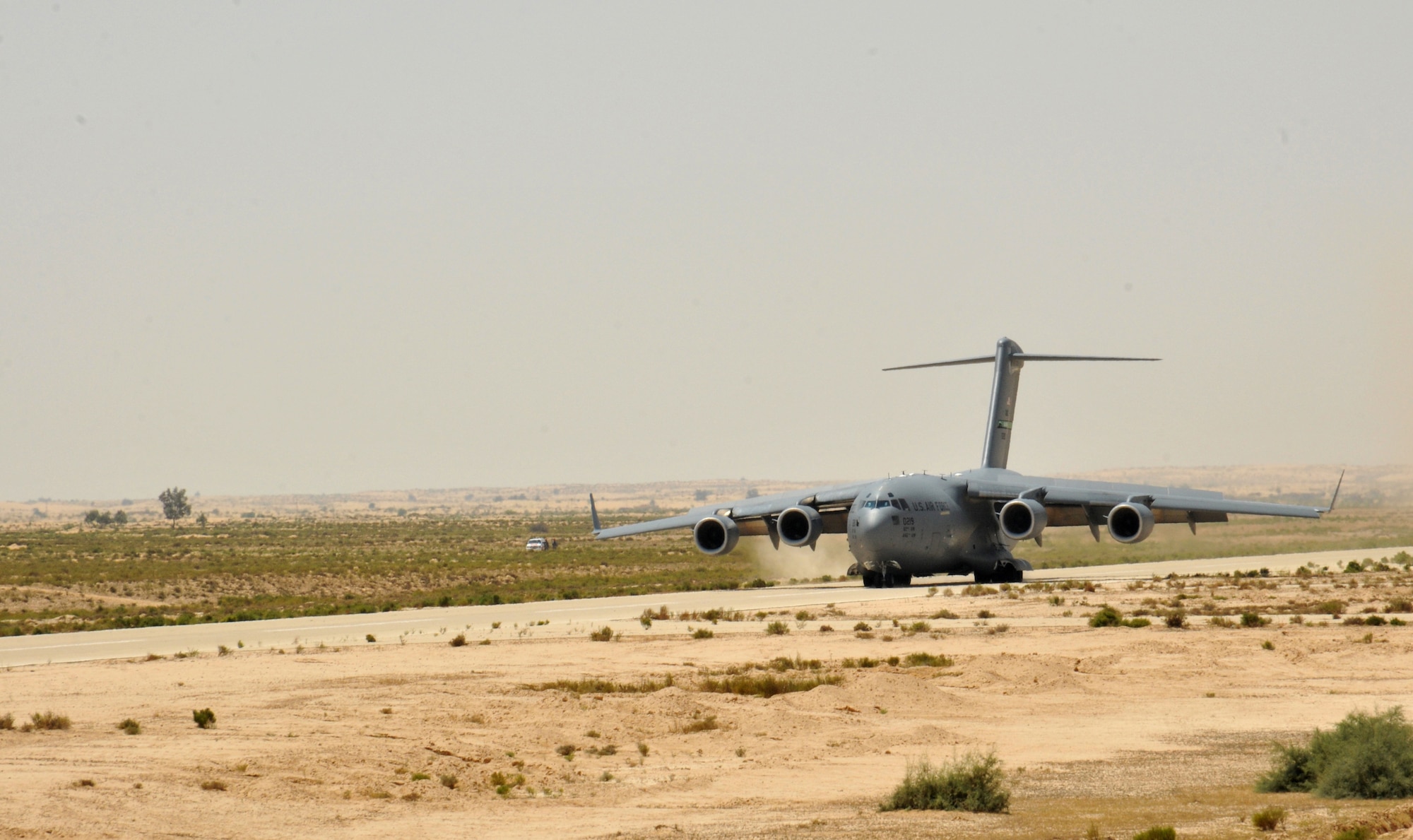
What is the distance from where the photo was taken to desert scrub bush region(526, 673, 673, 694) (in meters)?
21.4

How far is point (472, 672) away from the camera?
2361cm

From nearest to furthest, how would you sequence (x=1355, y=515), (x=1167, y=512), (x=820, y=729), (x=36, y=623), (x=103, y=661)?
(x=820, y=729) → (x=103, y=661) → (x=36, y=623) → (x=1167, y=512) → (x=1355, y=515)

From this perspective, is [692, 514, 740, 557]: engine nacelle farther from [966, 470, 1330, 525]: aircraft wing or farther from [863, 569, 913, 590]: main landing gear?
[966, 470, 1330, 525]: aircraft wing

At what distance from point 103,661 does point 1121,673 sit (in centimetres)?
1668

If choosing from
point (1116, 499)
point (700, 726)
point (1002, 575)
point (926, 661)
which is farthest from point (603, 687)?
point (1002, 575)

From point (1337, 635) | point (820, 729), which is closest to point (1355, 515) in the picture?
point (1337, 635)

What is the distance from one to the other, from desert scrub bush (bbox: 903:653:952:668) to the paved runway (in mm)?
8266

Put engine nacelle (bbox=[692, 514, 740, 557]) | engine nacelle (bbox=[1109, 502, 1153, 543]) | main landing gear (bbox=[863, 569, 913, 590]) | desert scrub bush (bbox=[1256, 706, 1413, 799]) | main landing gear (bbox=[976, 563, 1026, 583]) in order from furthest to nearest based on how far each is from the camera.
A: main landing gear (bbox=[976, 563, 1026, 583]), engine nacelle (bbox=[692, 514, 740, 557]), main landing gear (bbox=[863, 569, 913, 590]), engine nacelle (bbox=[1109, 502, 1153, 543]), desert scrub bush (bbox=[1256, 706, 1413, 799])

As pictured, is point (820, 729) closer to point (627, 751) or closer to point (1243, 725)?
point (627, 751)

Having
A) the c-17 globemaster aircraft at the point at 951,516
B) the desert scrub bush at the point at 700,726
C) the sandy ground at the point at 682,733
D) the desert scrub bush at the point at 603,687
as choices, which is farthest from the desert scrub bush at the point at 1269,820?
the c-17 globemaster aircraft at the point at 951,516

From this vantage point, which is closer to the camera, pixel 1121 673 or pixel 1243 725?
pixel 1243 725

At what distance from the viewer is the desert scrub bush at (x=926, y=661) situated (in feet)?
80.6

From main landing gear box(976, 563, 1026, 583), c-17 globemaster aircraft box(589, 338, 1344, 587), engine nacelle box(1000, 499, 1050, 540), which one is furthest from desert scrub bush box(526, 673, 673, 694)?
main landing gear box(976, 563, 1026, 583)

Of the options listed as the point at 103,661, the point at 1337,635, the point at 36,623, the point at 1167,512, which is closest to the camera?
the point at 103,661
